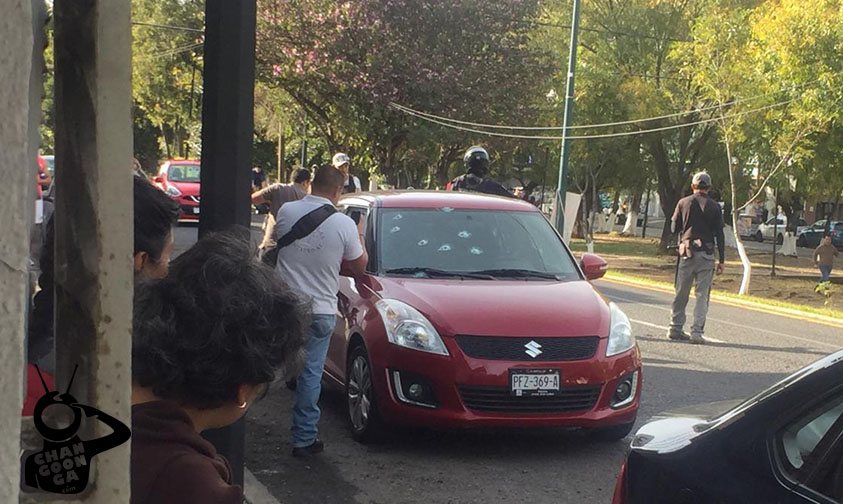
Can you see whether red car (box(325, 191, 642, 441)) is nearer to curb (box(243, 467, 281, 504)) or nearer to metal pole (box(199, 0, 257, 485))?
curb (box(243, 467, 281, 504))

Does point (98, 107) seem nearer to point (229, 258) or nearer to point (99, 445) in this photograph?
point (99, 445)

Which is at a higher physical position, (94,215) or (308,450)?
(94,215)

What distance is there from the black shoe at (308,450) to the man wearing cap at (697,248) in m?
6.67

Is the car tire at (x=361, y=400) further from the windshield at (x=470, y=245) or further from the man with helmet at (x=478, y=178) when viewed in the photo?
the man with helmet at (x=478, y=178)

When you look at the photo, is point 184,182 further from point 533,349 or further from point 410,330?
point 533,349

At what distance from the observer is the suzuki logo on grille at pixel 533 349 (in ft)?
19.8

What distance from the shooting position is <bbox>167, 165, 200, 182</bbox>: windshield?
27416 mm

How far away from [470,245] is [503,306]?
42.6 inches

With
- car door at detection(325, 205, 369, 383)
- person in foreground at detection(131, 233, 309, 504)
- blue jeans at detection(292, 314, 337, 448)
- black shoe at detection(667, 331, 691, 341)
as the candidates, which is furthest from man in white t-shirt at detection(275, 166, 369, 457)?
black shoe at detection(667, 331, 691, 341)

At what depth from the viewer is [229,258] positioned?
6.20 feet

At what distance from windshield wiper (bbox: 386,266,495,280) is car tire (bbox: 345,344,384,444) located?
Answer: 683mm

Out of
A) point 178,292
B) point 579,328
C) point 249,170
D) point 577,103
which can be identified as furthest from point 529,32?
point 178,292

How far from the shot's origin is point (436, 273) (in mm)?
6949

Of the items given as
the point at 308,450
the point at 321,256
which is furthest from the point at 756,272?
the point at 321,256
